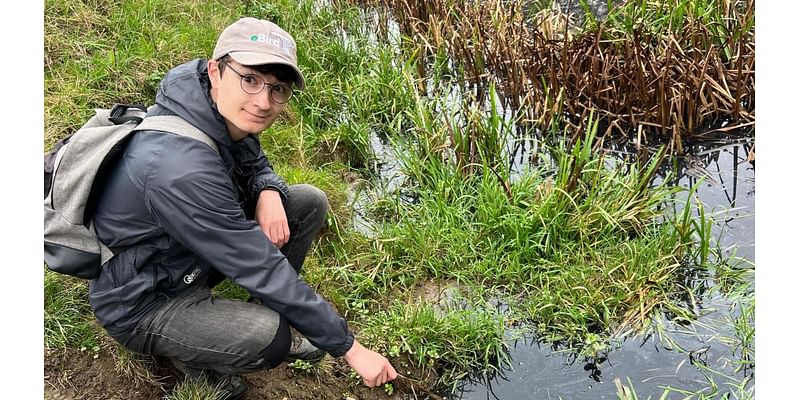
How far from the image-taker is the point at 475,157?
14.5 feet

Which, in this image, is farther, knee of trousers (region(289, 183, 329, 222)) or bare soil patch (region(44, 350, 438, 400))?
knee of trousers (region(289, 183, 329, 222))

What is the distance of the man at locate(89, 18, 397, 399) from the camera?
92.7 inches

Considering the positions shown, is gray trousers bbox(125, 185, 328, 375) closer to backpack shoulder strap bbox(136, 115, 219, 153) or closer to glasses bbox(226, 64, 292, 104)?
backpack shoulder strap bbox(136, 115, 219, 153)

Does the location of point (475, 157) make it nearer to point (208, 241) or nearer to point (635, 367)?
point (635, 367)

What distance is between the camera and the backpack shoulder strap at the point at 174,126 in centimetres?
242

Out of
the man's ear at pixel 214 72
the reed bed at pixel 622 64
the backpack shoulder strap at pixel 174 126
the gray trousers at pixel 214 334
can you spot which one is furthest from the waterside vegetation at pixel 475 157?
the man's ear at pixel 214 72

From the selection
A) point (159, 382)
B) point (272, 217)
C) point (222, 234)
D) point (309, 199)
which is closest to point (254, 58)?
point (222, 234)

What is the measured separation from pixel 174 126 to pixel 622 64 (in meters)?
3.43

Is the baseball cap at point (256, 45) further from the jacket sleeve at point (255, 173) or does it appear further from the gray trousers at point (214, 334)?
the gray trousers at point (214, 334)

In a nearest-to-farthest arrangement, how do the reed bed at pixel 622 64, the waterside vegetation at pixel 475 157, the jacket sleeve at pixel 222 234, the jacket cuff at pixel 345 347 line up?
1. the jacket sleeve at pixel 222 234
2. the jacket cuff at pixel 345 347
3. the waterside vegetation at pixel 475 157
4. the reed bed at pixel 622 64

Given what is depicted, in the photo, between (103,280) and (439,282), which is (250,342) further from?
(439,282)

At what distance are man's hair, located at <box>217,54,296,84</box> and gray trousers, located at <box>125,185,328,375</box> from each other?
2.83 ft

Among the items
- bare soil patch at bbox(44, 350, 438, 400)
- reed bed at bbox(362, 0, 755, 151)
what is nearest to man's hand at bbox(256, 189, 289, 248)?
bare soil patch at bbox(44, 350, 438, 400)

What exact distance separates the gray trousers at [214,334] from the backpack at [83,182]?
309 millimetres
